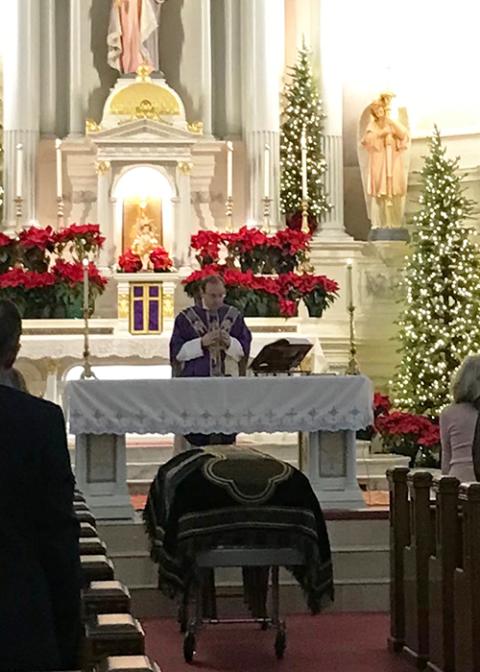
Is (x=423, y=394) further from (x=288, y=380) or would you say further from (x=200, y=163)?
(x=288, y=380)

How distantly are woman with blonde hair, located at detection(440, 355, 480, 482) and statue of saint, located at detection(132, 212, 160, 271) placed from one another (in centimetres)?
811

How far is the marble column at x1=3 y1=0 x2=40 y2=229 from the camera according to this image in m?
16.5

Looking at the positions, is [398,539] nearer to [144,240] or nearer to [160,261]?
[160,261]

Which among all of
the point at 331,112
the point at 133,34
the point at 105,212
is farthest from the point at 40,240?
the point at 331,112

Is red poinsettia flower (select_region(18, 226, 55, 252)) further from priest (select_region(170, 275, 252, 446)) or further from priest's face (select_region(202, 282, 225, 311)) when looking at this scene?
priest's face (select_region(202, 282, 225, 311))

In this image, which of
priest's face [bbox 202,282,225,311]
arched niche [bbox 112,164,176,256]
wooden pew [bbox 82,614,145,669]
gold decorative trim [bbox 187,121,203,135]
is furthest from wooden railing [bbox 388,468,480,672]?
gold decorative trim [bbox 187,121,203,135]

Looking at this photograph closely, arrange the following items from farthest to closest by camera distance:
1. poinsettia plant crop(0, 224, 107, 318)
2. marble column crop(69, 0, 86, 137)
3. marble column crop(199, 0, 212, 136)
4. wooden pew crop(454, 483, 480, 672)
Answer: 1. marble column crop(199, 0, 212, 136)
2. marble column crop(69, 0, 86, 137)
3. poinsettia plant crop(0, 224, 107, 318)
4. wooden pew crop(454, 483, 480, 672)

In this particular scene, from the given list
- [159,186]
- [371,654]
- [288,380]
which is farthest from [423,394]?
[371,654]

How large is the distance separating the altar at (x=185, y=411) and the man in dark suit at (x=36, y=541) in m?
5.86

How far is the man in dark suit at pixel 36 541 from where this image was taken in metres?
3.43

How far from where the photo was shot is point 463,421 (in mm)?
7367

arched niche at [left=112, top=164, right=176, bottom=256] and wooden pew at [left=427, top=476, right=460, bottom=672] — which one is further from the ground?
arched niche at [left=112, top=164, right=176, bottom=256]

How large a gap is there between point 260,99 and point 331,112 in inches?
42.5

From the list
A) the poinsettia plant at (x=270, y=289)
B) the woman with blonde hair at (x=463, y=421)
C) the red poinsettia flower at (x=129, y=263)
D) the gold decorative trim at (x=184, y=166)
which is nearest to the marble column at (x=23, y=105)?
the gold decorative trim at (x=184, y=166)
